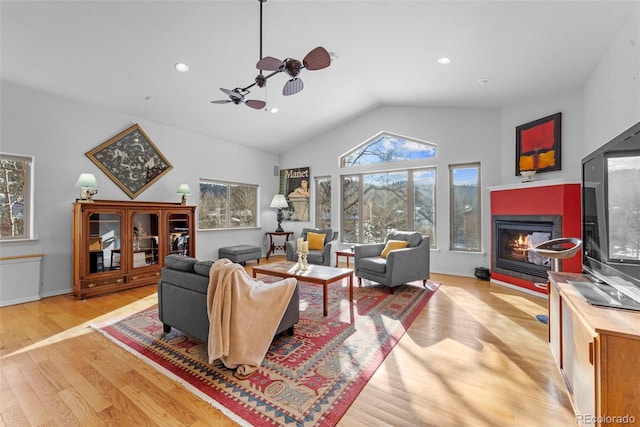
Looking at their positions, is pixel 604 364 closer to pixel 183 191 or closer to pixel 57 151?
pixel 183 191

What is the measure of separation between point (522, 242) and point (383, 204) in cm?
260

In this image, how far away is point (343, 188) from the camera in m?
6.65

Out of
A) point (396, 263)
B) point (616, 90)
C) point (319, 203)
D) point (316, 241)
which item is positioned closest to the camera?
point (616, 90)

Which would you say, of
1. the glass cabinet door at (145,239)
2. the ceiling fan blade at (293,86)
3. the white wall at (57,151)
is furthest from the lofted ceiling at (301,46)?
the glass cabinet door at (145,239)

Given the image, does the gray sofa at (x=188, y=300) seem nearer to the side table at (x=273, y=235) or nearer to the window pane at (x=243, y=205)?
the window pane at (x=243, y=205)

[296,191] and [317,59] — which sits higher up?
[317,59]

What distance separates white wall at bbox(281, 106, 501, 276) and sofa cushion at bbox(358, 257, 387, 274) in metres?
1.84

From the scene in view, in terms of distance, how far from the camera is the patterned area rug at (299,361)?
5.56ft

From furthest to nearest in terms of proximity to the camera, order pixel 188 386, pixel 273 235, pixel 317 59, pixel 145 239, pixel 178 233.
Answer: pixel 273 235 → pixel 178 233 → pixel 145 239 → pixel 317 59 → pixel 188 386

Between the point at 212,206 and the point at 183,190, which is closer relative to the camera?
the point at 183,190

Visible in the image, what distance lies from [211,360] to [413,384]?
1.42 m

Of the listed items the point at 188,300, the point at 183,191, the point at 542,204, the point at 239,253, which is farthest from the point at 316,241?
the point at 542,204

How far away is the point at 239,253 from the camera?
570 centimetres

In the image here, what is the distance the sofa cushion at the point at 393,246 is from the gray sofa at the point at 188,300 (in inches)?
84.8
